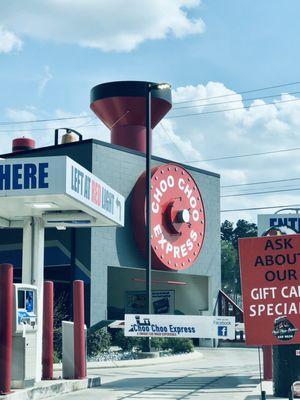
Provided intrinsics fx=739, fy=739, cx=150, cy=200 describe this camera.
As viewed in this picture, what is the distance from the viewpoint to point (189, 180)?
3662 cm

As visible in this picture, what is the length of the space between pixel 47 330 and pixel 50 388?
1845mm

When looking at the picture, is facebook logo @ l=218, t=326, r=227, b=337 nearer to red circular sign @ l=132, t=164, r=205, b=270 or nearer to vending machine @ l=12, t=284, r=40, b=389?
vending machine @ l=12, t=284, r=40, b=389

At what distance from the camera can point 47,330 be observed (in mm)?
17328

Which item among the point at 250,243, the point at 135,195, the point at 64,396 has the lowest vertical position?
the point at 64,396

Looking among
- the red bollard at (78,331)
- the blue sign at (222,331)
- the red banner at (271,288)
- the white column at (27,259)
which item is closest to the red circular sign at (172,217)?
the red bollard at (78,331)

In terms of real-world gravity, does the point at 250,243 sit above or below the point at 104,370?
above

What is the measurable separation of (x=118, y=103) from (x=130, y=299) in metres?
9.92

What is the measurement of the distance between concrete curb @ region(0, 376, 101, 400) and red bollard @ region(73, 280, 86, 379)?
1.11 ft

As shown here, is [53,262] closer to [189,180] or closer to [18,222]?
[189,180]

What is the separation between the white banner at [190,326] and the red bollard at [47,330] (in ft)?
7.85

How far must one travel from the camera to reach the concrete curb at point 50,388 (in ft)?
46.4

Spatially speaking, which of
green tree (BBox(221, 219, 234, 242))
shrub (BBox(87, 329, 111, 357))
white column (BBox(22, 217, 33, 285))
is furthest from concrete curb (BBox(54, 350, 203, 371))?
green tree (BBox(221, 219, 234, 242))

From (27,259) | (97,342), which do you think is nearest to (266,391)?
(27,259)

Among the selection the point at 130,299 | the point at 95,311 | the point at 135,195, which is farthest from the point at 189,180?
the point at 95,311
